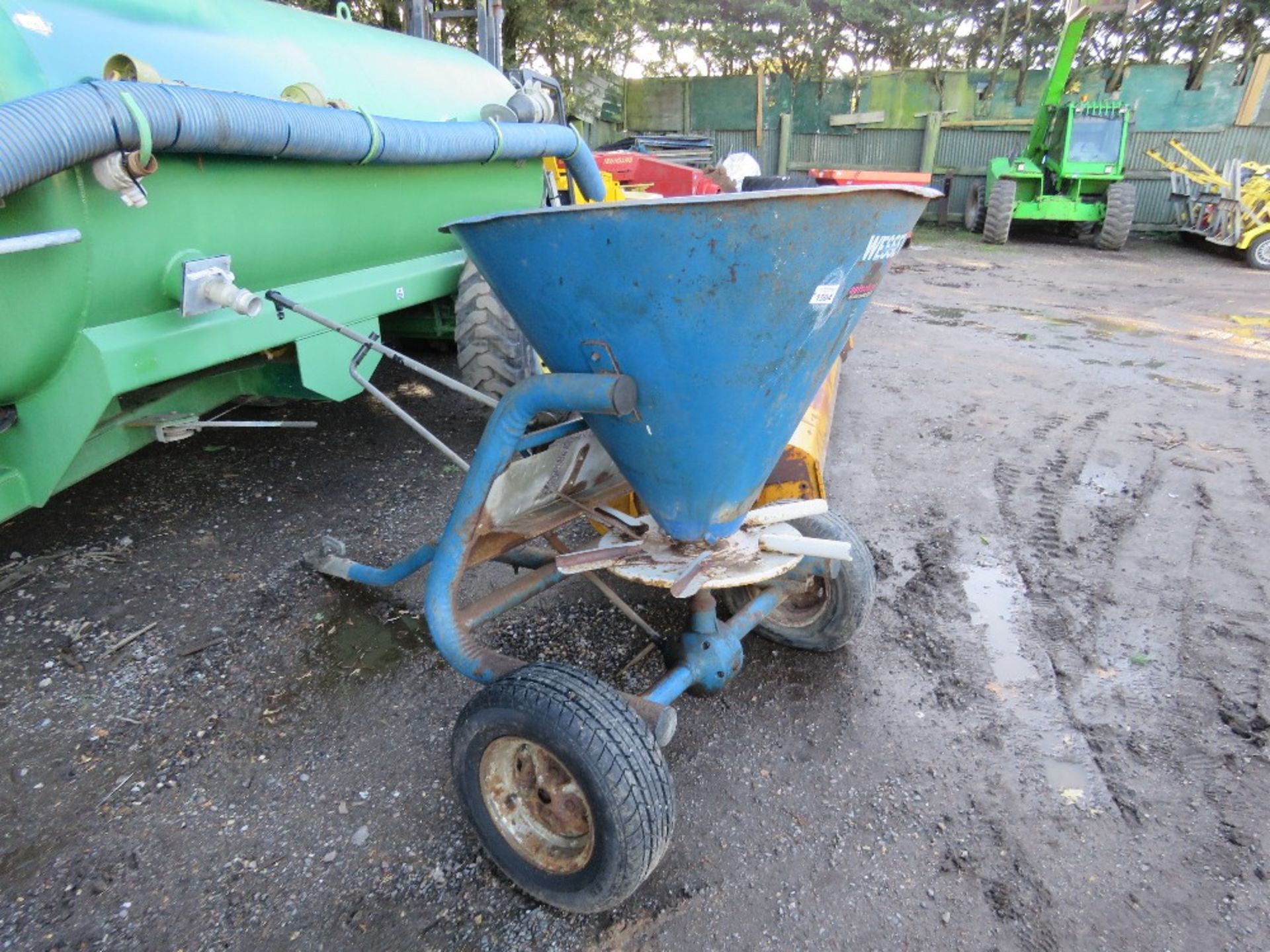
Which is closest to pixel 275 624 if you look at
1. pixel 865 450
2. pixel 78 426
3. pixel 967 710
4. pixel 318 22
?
pixel 78 426

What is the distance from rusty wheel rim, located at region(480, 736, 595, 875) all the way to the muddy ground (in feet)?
0.45

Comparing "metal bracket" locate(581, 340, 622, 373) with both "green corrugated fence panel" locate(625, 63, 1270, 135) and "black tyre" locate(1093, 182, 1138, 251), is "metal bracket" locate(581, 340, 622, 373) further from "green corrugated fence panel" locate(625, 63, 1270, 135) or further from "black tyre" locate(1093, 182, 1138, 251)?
"green corrugated fence panel" locate(625, 63, 1270, 135)

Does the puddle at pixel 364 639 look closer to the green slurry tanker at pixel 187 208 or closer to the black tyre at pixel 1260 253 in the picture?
the green slurry tanker at pixel 187 208

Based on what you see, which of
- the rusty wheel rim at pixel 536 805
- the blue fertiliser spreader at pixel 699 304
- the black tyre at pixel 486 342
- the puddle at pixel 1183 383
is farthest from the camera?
the puddle at pixel 1183 383

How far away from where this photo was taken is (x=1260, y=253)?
10.9 metres

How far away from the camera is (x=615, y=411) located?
175cm

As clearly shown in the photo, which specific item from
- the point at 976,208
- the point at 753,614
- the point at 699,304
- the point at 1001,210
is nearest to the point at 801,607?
the point at 753,614

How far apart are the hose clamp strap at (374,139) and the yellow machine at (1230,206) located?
1262 cm

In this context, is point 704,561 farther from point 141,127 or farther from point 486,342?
point 486,342

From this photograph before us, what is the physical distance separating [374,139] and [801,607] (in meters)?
2.33

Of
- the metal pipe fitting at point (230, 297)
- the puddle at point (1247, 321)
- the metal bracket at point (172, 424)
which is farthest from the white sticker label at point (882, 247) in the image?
the puddle at point (1247, 321)

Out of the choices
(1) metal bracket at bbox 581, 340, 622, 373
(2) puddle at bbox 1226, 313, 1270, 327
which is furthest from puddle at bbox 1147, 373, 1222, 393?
(1) metal bracket at bbox 581, 340, 622, 373

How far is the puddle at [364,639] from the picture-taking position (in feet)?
8.75

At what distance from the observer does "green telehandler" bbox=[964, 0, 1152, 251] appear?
12.2 metres
